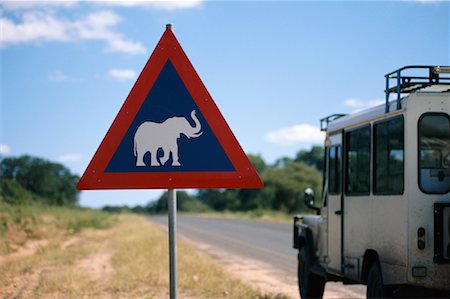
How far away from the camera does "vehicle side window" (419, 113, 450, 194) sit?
8.12 m

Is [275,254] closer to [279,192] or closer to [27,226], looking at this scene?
[27,226]

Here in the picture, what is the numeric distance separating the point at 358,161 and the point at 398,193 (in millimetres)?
1667

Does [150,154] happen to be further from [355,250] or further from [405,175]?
[355,250]

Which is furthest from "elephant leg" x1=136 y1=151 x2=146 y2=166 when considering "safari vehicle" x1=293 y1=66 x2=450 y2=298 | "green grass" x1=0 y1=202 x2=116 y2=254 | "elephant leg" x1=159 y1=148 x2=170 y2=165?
"green grass" x1=0 y1=202 x2=116 y2=254

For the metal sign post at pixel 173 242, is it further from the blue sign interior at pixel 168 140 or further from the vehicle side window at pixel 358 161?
the vehicle side window at pixel 358 161

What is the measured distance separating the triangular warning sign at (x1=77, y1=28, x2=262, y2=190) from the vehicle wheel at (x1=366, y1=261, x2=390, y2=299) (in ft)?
11.9

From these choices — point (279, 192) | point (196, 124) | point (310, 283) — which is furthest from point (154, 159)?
point (279, 192)

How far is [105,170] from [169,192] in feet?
1.58

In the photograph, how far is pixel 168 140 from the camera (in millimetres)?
5301

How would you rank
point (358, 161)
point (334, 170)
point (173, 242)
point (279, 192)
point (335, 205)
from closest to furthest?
1. point (173, 242)
2. point (358, 161)
3. point (335, 205)
4. point (334, 170)
5. point (279, 192)

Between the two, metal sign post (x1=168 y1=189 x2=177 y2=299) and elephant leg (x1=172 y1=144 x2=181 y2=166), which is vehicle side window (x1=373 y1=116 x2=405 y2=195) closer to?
elephant leg (x1=172 y1=144 x2=181 y2=166)

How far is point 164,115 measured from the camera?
538 cm

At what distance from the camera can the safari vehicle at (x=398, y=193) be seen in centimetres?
786

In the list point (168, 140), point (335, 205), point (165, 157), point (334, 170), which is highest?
point (168, 140)
